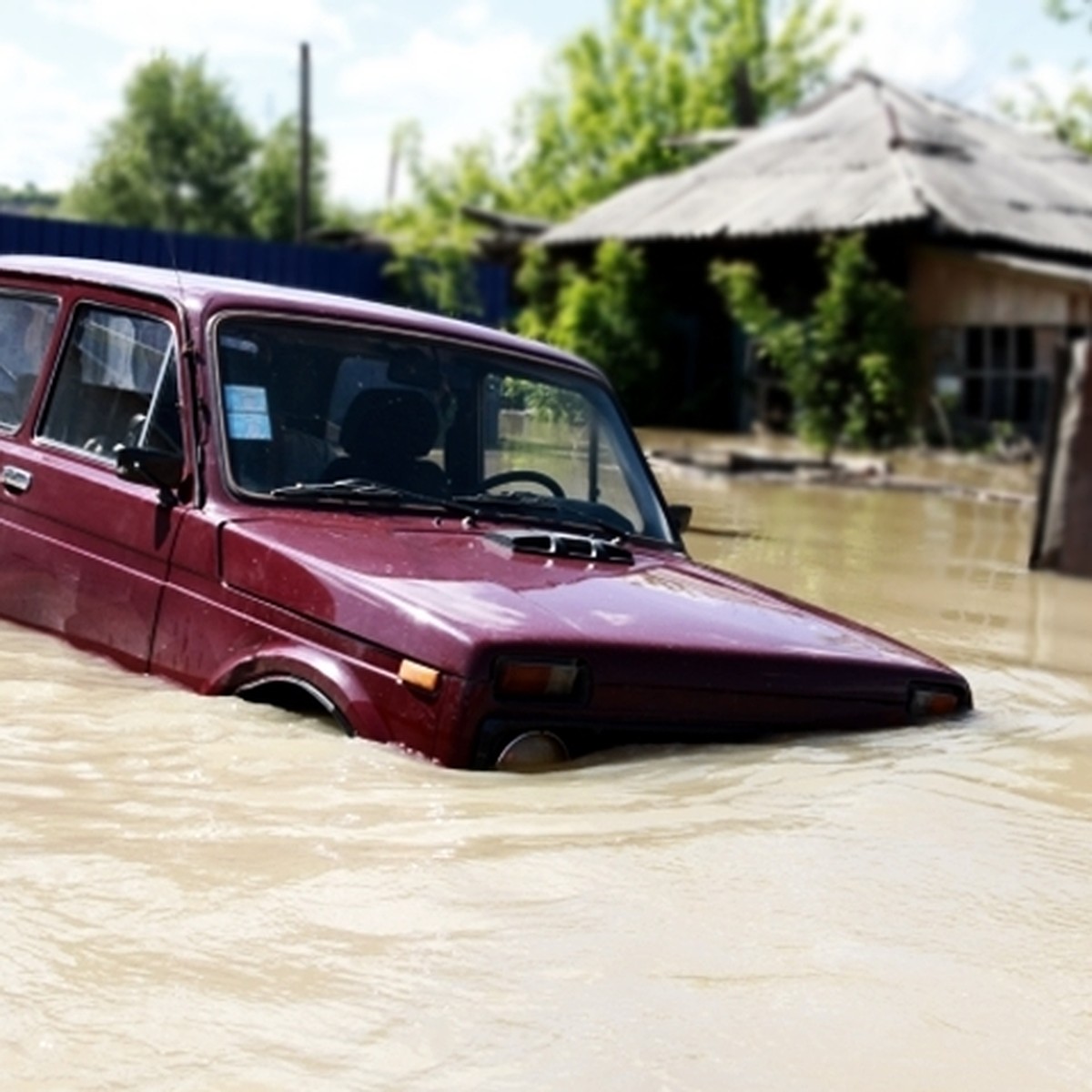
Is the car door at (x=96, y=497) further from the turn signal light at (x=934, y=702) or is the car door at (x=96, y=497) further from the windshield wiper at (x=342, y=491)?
the turn signal light at (x=934, y=702)

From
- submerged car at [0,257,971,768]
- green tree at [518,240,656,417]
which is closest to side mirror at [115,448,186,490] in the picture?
submerged car at [0,257,971,768]

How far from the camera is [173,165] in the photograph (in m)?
57.3

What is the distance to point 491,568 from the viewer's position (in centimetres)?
477

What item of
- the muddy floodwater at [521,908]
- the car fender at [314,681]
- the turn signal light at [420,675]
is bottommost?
the muddy floodwater at [521,908]

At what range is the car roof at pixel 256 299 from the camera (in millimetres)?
5379

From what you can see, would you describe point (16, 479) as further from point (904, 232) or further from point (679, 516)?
point (904, 232)

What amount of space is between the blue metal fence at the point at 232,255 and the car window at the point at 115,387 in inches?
393

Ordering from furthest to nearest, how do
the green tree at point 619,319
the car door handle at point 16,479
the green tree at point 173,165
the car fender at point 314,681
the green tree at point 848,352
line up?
the green tree at point 173,165 → the green tree at point 619,319 → the green tree at point 848,352 → the car door handle at point 16,479 → the car fender at point 314,681

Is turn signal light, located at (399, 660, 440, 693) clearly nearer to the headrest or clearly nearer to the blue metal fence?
the headrest

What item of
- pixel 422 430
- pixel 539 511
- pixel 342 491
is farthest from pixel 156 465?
pixel 539 511

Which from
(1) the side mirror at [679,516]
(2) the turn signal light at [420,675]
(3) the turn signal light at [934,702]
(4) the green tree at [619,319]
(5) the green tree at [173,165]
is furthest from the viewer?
(5) the green tree at [173,165]

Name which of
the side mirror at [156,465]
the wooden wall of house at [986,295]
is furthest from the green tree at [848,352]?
the side mirror at [156,465]

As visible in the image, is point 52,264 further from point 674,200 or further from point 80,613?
point 674,200

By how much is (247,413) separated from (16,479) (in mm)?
870
